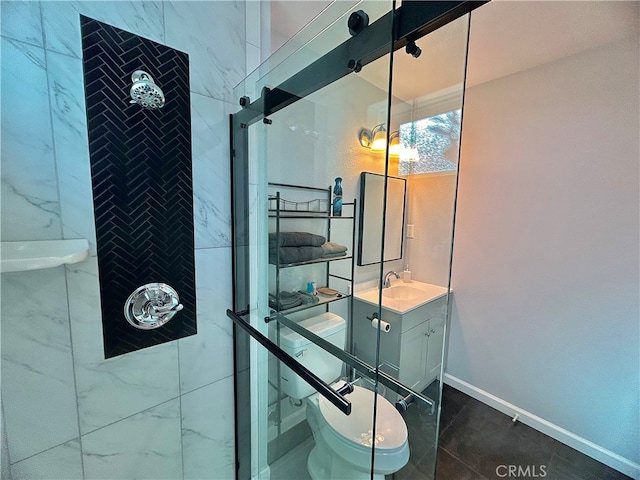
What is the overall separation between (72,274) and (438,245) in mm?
1480

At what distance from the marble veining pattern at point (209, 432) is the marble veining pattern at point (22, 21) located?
1.32 metres

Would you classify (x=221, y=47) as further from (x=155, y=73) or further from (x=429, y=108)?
(x=429, y=108)

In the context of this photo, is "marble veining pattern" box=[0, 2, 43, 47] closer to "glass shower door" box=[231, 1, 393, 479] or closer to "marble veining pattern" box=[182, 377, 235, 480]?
"glass shower door" box=[231, 1, 393, 479]

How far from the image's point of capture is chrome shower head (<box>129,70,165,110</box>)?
0.85m

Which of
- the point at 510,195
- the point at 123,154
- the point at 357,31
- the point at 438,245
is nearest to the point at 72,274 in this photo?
the point at 123,154

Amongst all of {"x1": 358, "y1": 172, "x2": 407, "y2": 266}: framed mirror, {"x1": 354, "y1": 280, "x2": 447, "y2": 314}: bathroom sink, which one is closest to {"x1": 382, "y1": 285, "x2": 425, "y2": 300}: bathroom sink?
{"x1": 354, "y1": 280, "x2": 447, "y2": 314}: bathroom sink

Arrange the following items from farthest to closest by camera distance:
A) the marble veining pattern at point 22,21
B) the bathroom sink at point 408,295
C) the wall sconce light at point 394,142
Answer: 1. the bathroom sink at point 408,295
2. the wall sconce light at point 394,142
3. the marble veining pattern at point 22,21

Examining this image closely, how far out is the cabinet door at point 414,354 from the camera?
5.38 feet

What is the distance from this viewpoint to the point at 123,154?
0.85 meters

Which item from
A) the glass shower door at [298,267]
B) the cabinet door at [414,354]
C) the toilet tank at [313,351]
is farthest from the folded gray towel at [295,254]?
the cabinet door at [414,354]

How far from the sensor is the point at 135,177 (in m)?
0.88

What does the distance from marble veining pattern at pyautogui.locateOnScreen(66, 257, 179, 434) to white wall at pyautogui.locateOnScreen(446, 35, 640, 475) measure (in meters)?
2.27

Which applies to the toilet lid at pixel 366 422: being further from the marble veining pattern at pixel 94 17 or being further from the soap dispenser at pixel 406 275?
the marble veining pattern at pixel 94 17

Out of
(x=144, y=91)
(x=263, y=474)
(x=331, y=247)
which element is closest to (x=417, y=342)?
(x=331, y=247)
